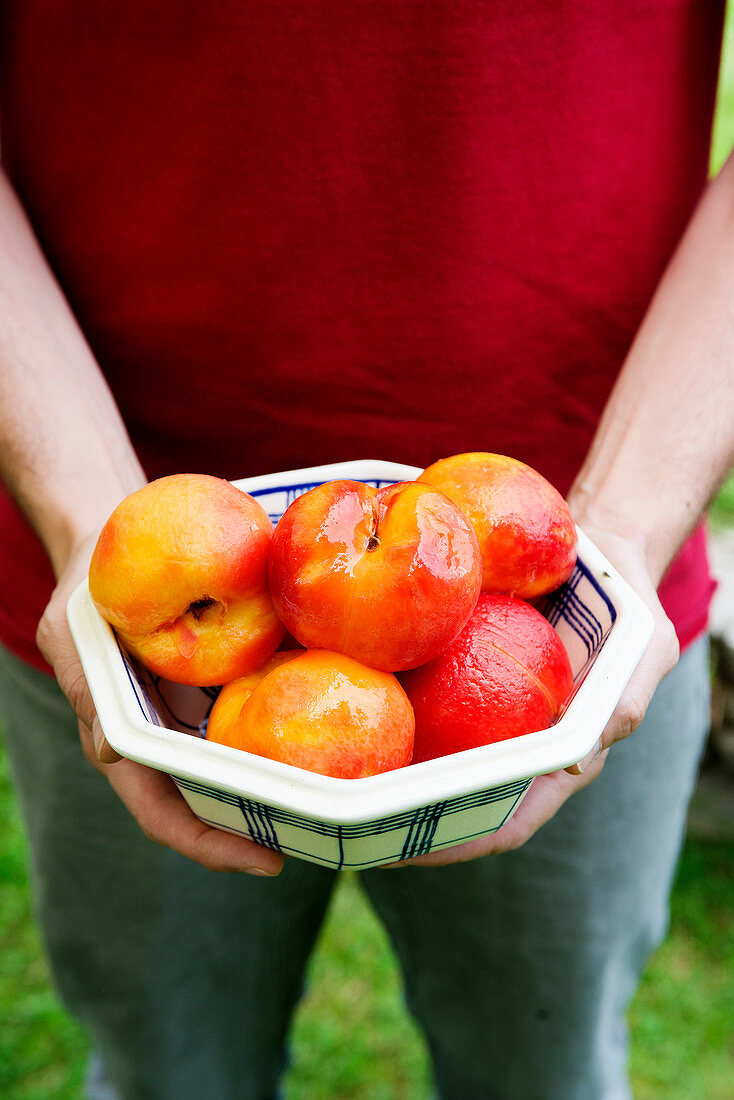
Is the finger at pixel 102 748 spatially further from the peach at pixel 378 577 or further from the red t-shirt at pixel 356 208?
the red t-shirt at pixel 356 208

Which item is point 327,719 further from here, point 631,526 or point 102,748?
point 631,526

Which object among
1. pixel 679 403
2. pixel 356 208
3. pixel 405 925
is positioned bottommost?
pixel 405 925

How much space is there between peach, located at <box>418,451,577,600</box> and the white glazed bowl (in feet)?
0.16

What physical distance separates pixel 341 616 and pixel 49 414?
576 mm

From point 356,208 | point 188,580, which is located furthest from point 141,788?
point 356,208

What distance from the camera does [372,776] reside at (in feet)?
2.40

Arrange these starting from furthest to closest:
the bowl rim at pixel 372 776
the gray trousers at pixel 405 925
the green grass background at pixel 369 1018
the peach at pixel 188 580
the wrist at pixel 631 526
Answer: the green grass background at pixel 369 1018, the gray trousers at pixel 405 925, the wrist at pixel 631 526, the peach at pixel 188 580, the bowl rim at pixel 372 776

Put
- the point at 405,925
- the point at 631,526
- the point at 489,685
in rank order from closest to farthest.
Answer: the point at 489,685 → the point at 631,526 → the point at 405,925

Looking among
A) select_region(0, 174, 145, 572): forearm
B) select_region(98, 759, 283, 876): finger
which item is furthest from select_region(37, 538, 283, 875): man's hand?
select_region(0, 174, 145, 572): forearm

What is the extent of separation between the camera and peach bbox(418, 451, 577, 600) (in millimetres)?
909

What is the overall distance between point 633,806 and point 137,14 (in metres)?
1.31

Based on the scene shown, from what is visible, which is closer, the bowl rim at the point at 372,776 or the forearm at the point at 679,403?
the bowl rim at the point at 372,776

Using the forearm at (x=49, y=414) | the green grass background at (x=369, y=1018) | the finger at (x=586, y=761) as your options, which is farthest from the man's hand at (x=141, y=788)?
the green grass background at (x=369, y=1018)

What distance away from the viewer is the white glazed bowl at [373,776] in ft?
2.35
